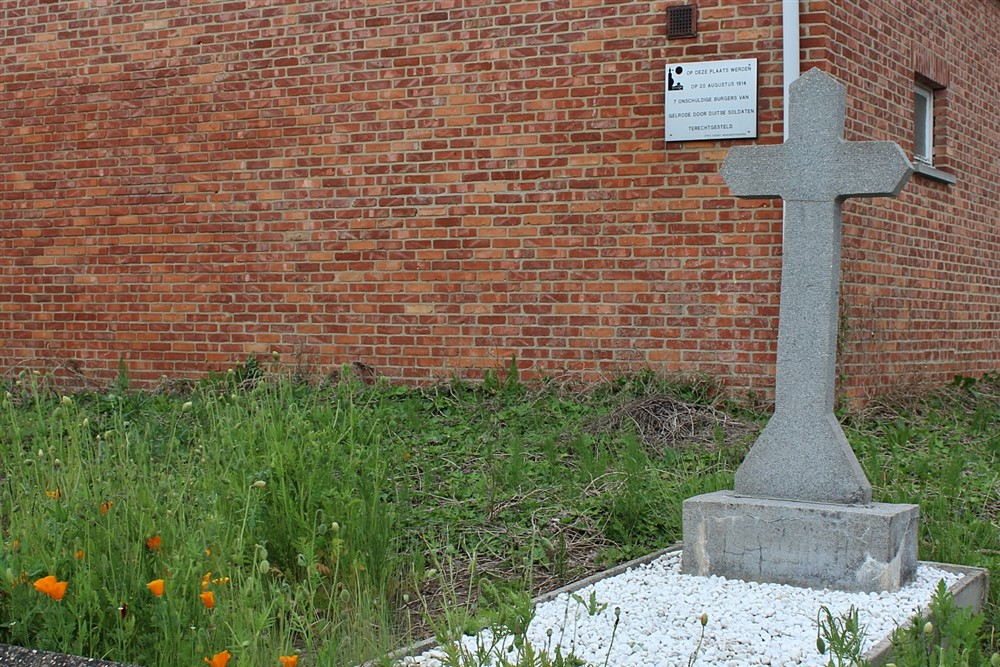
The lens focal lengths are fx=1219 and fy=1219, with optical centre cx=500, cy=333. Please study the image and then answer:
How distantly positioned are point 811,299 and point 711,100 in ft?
10.4

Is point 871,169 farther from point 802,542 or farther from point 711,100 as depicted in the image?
point 711,100

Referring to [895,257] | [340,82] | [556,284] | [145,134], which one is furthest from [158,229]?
[895,257]

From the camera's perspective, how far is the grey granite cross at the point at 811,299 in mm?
4941

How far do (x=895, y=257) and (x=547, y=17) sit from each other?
120 inches

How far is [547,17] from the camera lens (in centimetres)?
830

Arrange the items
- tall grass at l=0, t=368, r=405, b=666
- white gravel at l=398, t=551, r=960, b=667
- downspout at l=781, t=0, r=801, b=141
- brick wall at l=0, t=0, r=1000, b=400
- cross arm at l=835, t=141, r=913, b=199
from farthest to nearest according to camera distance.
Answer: brick wall at l=0, t=0, r=1000, b=400 → downspout at l=781, t=0, r=801, b=141 → cross arm at l=835, t=141, r=913, b=199 → white gravel at l=398, t=551, r=960, b=667 → tall grass at l=0, t=368, r=405, b=666

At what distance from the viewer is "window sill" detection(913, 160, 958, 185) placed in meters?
9.09

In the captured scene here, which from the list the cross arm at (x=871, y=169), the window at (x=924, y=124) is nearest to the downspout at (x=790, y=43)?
the window at (x=924, y=124)

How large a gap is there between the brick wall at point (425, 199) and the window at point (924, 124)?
0.23m

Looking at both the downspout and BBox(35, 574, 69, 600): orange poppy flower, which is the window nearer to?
the downspout

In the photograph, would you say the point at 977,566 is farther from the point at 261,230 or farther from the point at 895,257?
the point at 261,230

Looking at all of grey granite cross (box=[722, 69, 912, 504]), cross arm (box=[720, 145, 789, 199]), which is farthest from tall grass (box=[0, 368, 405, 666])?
cross arm (box=[720, 145, 789, 199])

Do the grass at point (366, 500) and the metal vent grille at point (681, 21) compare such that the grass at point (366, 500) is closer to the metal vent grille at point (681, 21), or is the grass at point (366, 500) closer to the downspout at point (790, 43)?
the downspout at point (790, 43)

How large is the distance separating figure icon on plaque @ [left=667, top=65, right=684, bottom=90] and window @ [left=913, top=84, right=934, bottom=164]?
107 inches
